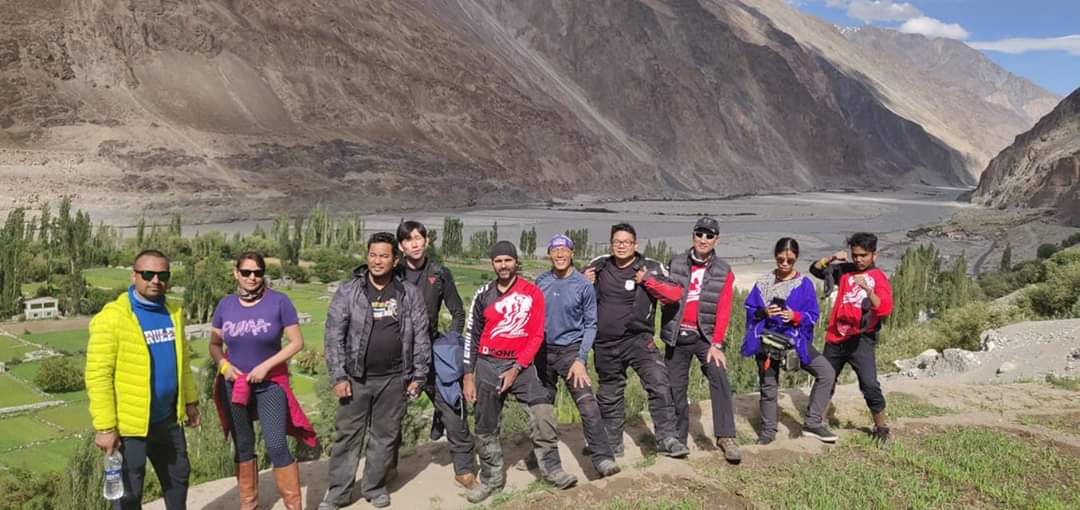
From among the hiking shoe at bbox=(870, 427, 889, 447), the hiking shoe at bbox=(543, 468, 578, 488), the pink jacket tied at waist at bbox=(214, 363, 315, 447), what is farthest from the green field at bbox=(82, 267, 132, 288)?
the hiking shoe at bbox=(870, 427, 889, 447)

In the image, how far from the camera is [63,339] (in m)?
28.6

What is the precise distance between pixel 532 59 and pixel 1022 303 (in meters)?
104

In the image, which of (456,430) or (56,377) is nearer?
(456,430)

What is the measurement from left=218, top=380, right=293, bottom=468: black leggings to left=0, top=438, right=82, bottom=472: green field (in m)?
14.9

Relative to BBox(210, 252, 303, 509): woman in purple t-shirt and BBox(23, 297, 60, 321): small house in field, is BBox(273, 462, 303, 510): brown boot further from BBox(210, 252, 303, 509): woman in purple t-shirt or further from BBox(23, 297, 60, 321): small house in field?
BBox(23, 297, 60, 321): small house in field

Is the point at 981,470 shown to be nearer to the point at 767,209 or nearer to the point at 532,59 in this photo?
the point at 767,209

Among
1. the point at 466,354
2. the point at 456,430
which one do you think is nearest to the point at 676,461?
the point at 456,430

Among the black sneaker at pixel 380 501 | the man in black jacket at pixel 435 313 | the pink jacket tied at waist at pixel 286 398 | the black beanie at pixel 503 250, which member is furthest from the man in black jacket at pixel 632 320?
the pink jacket tied at waist at pixel 286 398

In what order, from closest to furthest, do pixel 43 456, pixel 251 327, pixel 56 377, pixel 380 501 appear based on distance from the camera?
pixel 251 327 → pixel 380 501 → pixel 43 456 → pixel 56 377

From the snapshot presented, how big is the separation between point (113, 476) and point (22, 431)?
64.5 ft

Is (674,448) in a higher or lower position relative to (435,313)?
lower

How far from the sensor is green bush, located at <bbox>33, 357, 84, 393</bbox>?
2320 centimetres

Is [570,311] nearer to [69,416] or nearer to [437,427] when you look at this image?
[437,427]

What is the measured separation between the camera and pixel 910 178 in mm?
163625
